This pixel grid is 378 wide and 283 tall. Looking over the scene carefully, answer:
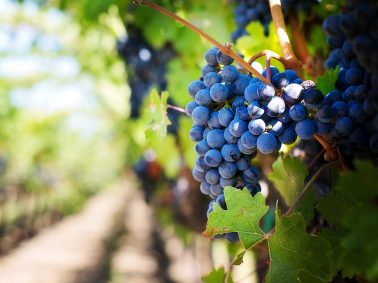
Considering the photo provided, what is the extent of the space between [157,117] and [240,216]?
497 millimetres

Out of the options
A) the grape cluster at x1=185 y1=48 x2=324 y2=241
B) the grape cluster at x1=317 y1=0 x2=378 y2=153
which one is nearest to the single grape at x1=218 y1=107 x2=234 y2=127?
the grape cluster at x1=185 y1=48 x2=324 y2=241

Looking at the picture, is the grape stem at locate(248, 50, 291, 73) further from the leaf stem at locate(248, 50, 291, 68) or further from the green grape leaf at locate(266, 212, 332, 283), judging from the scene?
the green grape leaf at locate(266, 212, 332, 283)

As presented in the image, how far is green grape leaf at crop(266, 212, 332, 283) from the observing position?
0.96m

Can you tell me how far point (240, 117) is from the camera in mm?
1011

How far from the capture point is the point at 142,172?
4.54m

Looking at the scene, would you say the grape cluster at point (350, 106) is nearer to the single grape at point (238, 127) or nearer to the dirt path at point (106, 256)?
the single grape at point (238, 127)

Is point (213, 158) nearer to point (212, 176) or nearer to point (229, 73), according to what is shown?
point (212, 176)

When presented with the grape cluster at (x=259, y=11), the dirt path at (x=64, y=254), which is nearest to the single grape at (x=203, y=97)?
the grape cluster at (x=259, y=11)

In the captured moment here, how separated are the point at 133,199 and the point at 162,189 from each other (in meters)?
22.9

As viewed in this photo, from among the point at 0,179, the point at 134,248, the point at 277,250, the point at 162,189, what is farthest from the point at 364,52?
the point at 134,248

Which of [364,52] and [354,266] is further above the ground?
[364,52]

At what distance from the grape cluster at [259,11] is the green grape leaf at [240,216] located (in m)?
0.80

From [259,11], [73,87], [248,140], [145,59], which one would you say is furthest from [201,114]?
[73,87]

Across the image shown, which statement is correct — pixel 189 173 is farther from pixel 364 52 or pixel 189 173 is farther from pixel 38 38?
pixel 38 38
